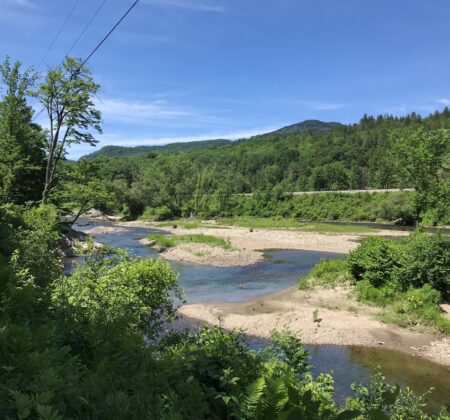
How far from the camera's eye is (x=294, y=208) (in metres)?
109

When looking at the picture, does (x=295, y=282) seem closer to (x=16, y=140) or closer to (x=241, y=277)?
(x=241, y=277)

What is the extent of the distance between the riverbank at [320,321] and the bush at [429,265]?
2.86m

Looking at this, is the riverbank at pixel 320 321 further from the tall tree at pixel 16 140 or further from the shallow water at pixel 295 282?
the tall tree at pixel 16 140

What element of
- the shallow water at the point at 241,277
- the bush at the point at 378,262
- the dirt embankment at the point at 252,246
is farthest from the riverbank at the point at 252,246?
the bush at the point at 378,262

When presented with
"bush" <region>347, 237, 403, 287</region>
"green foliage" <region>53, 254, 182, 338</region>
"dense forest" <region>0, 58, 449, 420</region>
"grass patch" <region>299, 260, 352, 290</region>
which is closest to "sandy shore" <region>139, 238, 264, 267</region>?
"grass patch" <region>299, 260, 352, 290</region>

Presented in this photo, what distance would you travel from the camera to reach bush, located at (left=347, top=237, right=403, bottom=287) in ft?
77.2

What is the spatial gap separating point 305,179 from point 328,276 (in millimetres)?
129231

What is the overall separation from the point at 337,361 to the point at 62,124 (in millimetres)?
26388

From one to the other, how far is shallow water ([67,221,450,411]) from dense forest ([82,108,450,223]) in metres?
10.8

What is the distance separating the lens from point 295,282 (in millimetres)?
31281

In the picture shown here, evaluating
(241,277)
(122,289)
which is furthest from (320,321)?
(241,277)

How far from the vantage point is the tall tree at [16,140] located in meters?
30.9

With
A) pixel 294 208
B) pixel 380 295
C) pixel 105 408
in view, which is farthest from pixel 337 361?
pixel 294 208

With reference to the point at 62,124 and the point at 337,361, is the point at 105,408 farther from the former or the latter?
the point at 62,124
